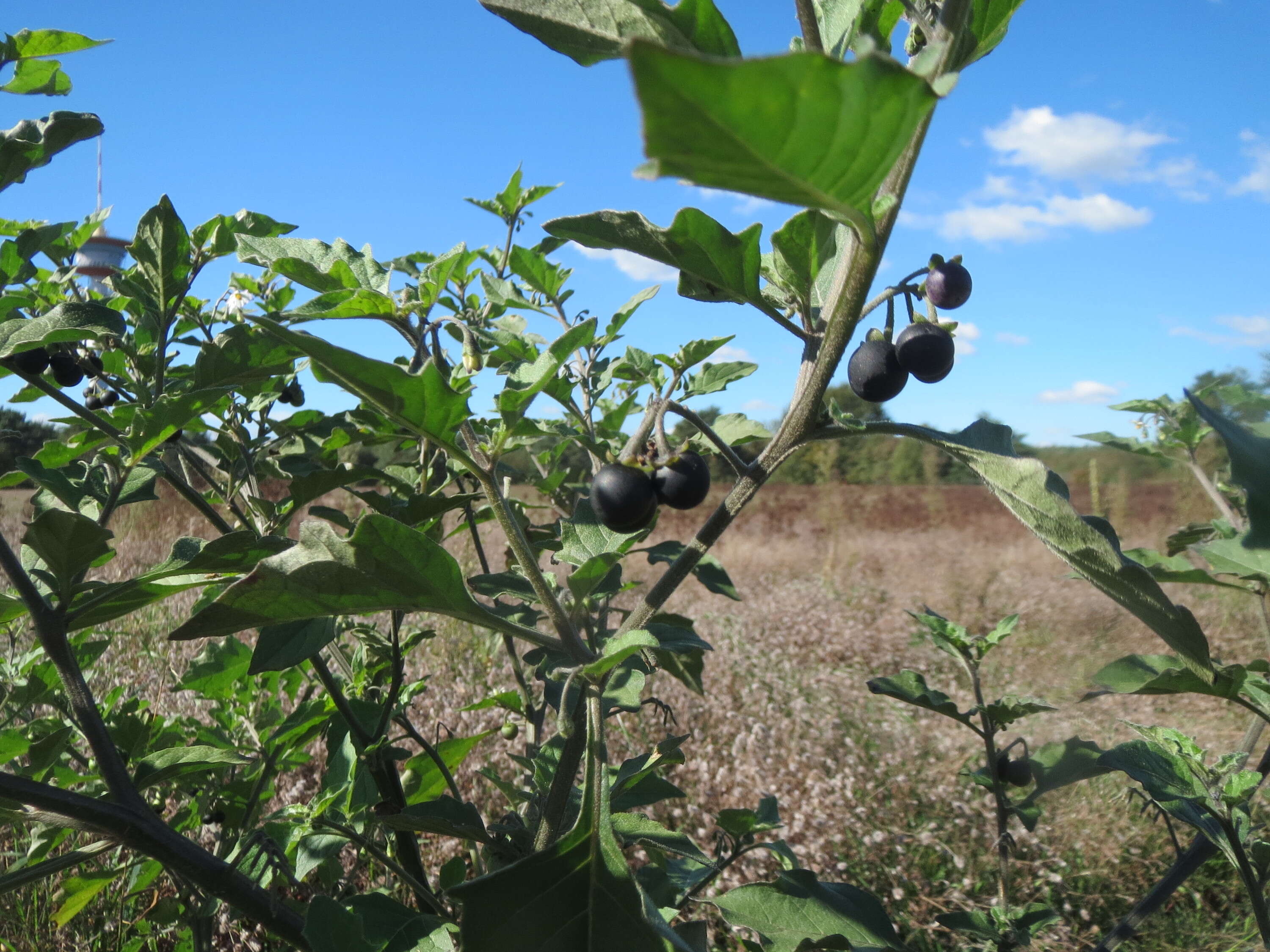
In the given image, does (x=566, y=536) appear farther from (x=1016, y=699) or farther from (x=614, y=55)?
(x=1016, y=699)

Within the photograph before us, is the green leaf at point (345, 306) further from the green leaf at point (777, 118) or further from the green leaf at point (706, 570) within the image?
the green leaf at point (706, 570)

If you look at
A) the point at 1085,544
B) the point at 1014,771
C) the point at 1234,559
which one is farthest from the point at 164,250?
the point at 1014,771

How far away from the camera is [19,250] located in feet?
4.69

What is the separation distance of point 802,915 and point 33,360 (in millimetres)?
1652

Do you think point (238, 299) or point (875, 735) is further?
point (875, 735)

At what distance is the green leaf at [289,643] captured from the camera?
113 centimetres

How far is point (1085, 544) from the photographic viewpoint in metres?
0.72

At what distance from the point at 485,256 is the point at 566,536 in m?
1.41

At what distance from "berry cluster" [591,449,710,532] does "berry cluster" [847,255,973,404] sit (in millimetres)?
256

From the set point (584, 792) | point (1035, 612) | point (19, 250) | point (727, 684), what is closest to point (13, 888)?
point (584, 792)

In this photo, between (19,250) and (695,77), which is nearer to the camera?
(695,77)

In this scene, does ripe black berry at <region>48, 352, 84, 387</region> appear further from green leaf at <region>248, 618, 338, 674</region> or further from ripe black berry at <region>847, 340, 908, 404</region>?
ripe black berry at <region>847, 340, 908, 404</region>

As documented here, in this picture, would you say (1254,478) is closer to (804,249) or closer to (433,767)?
(804,249)

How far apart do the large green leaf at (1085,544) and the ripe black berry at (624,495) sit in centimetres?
38
